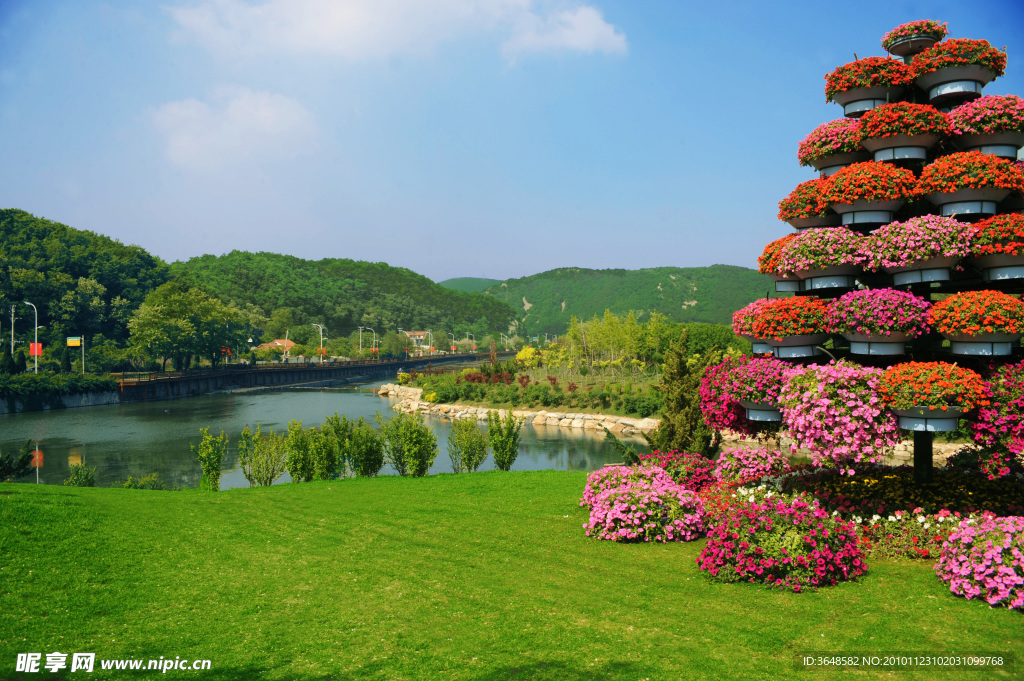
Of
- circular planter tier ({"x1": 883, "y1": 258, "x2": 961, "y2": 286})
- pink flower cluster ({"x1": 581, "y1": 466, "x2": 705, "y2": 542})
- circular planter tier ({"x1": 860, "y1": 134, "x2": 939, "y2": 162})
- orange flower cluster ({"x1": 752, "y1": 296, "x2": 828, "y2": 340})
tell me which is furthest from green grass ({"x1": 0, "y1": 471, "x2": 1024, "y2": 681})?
circular planter tier ({"x1": 860, "y1": 134, "x2": 939, "y2": 162})

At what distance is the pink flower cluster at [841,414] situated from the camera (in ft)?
28.2

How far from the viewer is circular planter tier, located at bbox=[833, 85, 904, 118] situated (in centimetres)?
1043

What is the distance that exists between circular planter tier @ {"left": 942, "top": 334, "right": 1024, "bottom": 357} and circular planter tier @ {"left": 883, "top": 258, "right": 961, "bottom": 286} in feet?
2.91

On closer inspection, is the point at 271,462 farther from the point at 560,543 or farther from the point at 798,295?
the point at 798,295

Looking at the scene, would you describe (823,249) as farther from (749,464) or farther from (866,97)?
(749,464)

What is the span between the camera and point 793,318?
9828mm

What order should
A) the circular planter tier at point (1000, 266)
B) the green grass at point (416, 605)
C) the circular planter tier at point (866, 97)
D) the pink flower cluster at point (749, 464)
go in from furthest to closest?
the pink flower cluster at point (749, 464)
the circular planter tier at point (866, 97)
the circular planter tier at point (1000, 266)
the green grass at point (416, 605)

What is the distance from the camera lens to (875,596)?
7340 millimetres

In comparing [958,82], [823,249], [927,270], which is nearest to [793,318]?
[823,249]

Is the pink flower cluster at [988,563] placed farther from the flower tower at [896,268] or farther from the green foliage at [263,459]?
the green foliage at [263,459]

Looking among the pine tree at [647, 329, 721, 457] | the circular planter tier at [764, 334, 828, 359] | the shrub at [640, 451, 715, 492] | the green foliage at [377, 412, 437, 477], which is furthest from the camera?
the green foliage at [377, 412, 437, 477]

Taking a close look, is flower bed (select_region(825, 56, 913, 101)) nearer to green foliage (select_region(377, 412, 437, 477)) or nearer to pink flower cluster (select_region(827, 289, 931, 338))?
pink flower cluster (select_region(827, 289, 931, 338))

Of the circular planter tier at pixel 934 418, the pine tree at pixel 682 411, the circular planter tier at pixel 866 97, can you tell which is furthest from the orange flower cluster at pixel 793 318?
the pine tree at pixel 682 411

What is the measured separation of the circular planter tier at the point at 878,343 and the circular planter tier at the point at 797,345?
1.49 ft
